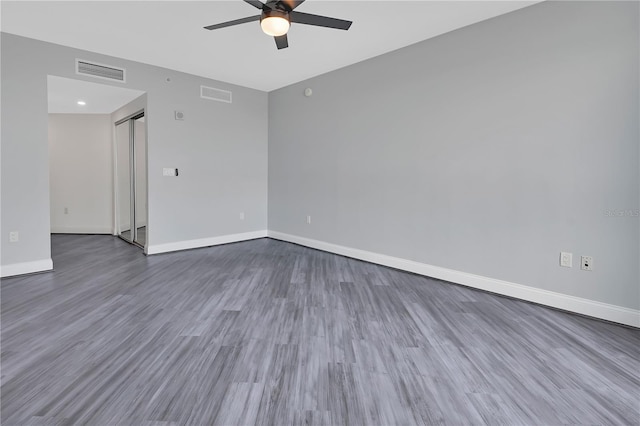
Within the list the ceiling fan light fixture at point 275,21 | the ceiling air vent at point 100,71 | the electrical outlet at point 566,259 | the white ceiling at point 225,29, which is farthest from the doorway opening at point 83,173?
the electrical outlet at point 566,259

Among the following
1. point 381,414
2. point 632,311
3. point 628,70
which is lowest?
point 381,414

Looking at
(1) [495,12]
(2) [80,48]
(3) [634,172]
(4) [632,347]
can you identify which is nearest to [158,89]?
(2) [80,48]

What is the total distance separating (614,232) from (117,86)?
5642 mm

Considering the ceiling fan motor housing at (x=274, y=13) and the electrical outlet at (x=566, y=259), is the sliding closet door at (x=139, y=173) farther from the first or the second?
the electrical outlet at (x=566, y=259)

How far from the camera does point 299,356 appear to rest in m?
1.99

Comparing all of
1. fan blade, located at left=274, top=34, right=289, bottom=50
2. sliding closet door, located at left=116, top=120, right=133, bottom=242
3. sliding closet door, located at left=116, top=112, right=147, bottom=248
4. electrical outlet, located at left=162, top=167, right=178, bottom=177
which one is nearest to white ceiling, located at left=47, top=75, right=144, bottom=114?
sliding closet door, located at left=116, top=112, right=147, bottom=248

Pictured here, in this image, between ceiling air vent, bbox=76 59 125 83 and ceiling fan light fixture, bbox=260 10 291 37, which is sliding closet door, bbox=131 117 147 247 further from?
ceiling fan light fixture, bbox=260 10 291 37

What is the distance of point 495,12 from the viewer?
2.93 m

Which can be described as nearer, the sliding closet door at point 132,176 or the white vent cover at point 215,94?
the white vent cover at point 215,94

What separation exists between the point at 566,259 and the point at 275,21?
3146 millimetres

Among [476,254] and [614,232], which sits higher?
[614,232]

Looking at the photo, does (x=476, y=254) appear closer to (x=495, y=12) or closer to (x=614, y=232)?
(x=614, y=232)

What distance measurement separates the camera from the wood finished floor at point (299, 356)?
1.52m

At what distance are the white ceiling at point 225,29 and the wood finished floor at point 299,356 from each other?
2.70 meters
